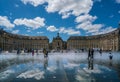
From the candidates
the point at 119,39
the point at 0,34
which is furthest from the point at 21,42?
the point at 119,39

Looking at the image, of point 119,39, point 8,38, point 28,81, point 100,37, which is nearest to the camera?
point 28,81

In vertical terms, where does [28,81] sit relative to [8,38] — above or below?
below

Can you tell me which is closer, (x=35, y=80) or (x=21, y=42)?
(x=35, y=80)

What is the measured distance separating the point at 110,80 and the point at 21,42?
19022 cm

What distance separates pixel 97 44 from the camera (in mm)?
197000

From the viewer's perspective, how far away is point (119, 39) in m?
138

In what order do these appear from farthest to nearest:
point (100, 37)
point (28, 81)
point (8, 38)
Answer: point (100, 37) < point (8, 38) < point (28, 81)

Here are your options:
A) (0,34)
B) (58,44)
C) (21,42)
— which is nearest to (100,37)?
(58,44)

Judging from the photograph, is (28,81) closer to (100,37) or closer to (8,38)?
(8,38)

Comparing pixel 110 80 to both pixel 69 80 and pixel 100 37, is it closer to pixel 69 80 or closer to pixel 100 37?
pixel 69 80

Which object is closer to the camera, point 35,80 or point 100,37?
point 35,80

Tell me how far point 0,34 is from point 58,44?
230 feet

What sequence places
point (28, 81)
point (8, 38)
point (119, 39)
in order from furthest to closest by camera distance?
point (8, 38)
point (119, 39)
point (28, 81)

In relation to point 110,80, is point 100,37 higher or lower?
higher
